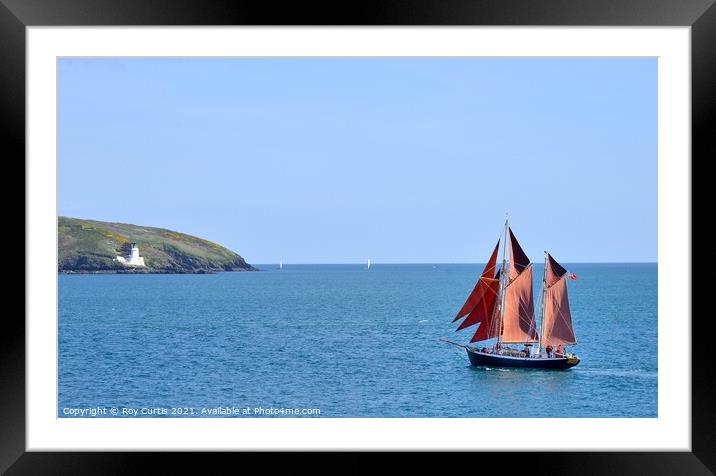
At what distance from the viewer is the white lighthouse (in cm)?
6800

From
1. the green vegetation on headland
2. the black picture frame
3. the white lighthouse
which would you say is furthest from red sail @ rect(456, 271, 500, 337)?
the white lighthouse

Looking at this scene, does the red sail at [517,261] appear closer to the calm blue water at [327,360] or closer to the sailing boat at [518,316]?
the sailing boat at [518,316]

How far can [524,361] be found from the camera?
20516mm

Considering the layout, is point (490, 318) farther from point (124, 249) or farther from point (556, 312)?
point (124, 249)

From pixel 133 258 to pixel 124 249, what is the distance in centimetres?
103

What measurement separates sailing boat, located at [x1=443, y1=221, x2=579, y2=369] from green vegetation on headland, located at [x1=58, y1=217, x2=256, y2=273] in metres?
48.9

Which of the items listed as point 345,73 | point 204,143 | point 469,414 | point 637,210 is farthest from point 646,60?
point 469,414

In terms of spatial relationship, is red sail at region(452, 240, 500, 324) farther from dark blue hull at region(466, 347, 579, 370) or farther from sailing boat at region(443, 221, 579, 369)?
dark blue hull at region(466, 347, 579, 370)

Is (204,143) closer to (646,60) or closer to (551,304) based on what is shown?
(646,60)

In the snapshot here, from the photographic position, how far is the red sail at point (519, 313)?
20016 millimetres

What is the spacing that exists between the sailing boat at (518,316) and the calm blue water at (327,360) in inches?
19.4

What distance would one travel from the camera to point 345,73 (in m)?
61.1

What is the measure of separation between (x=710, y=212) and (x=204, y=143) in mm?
64880

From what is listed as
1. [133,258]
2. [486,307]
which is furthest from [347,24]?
[133,258]
